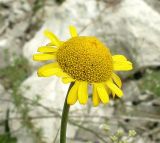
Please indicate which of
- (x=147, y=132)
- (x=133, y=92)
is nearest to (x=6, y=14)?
(x=133, y=92)

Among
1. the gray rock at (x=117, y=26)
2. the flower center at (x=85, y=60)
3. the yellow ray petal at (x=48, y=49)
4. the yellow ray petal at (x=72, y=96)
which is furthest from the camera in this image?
the gray rock at (x=117, y=26)

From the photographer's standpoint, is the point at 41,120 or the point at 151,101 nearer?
the point at 41,120

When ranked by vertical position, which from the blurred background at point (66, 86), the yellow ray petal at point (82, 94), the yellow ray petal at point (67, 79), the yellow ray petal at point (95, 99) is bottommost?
the blurred background at point (66, 86)

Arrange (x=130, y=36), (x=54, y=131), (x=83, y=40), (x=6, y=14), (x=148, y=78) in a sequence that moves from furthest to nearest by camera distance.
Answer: (x=6, y=14) < (x=130, y=36) < (x=148, y=78) < (x=54, y=131) < (x=83, y=40)

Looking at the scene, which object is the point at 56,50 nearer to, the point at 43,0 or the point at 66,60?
the point at 66,60

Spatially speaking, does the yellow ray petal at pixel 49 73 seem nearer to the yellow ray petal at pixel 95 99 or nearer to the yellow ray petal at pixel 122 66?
the yellow ray petal at pixel 95 99

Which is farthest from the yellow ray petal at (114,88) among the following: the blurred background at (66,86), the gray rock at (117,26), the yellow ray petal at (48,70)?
the gray rock at (117,26)
